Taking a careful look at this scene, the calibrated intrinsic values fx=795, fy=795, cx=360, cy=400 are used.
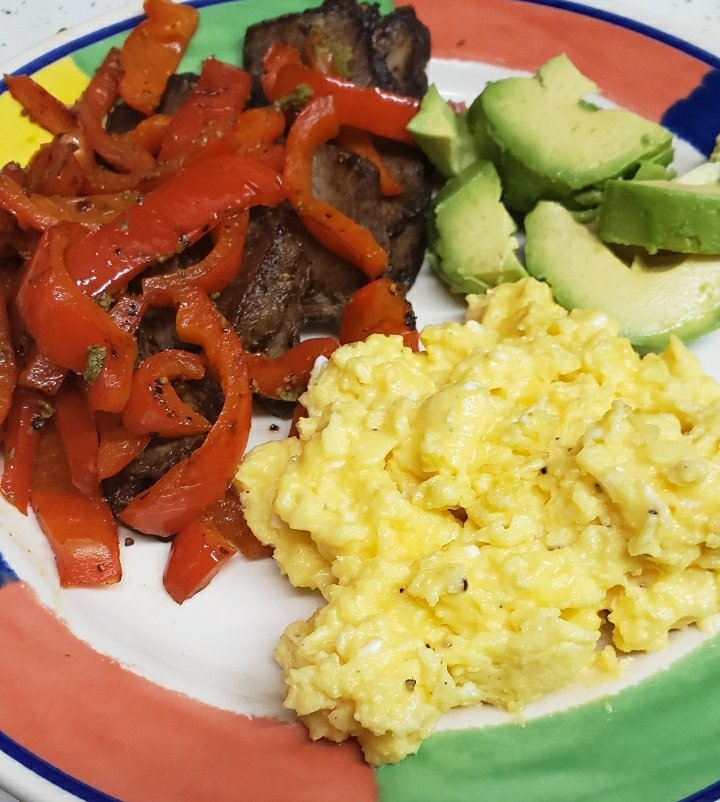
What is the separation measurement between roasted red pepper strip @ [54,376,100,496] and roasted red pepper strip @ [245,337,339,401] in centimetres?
45

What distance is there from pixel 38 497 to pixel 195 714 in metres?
0.74

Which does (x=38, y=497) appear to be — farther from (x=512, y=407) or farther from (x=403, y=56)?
(x=403, y=56)

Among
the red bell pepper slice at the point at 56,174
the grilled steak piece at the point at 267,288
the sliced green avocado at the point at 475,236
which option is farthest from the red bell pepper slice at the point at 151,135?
the sliced green avocado at the point at 475,236

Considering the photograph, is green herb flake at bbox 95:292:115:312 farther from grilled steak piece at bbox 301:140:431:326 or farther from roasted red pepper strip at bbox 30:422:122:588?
grilled steak piece at bbox 301:140:431:326

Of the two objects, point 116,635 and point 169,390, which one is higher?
point 169,390

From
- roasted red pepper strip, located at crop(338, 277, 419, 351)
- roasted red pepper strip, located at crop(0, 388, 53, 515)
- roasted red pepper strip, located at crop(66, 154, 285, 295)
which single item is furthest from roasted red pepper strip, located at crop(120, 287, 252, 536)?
roasted red pepper strip, located at crop(338, 277, 419, 351)

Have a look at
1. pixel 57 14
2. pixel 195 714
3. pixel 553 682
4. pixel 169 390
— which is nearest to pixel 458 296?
pixel 169 390

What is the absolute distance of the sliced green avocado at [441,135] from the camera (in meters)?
2.65

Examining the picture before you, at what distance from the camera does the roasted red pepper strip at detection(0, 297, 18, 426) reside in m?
2.06

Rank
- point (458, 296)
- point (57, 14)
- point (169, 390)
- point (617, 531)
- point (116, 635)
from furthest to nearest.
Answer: point (57, 14) → point (458, 296) → point (169, 390) → point (116, 635) → point (617, 531)

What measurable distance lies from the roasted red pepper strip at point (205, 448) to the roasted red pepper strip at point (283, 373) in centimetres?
6

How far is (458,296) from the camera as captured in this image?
268 centimetres

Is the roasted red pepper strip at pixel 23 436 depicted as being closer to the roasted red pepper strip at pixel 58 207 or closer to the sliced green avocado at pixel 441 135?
the roasted red pepper strip at pixel 58 207

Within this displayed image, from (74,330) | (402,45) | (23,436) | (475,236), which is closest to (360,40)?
(402,45)
